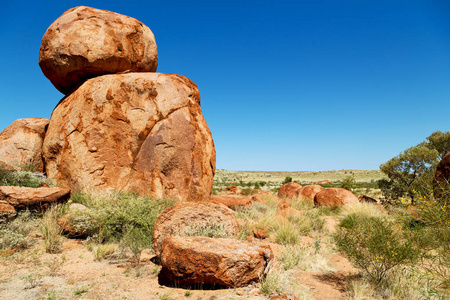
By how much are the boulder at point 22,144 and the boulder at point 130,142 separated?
111 cm

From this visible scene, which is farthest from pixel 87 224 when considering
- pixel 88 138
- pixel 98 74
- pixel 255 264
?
pixel 98 74

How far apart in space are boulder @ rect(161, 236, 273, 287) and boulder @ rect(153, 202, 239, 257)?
2.49 ft

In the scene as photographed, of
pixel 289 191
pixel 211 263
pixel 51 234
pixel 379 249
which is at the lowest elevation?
pixel 289 191

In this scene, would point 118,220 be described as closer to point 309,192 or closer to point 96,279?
point 96,279

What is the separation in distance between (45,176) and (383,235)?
10.4 metres

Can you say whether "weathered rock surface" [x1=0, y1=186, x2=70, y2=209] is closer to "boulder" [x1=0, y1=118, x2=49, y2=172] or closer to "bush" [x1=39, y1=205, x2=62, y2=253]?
"bush" [x1=39, y1=205, x2=62, y2=253]

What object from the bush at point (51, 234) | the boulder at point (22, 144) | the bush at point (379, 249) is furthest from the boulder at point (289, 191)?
the bush at point (51, 234)

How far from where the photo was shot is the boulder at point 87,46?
379 inches

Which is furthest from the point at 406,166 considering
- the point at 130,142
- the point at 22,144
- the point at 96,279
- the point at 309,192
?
the point at 22,144

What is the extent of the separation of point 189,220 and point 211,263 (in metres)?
1.35

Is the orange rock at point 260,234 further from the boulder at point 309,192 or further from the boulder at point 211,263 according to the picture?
the boulder at point 309,192

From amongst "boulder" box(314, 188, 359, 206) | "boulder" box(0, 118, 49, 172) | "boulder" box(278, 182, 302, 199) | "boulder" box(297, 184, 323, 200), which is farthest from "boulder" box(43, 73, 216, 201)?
"boulder" box(278, 182, 302, 199)

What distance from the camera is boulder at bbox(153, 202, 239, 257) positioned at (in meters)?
5.23

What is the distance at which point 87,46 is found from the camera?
9594mm
